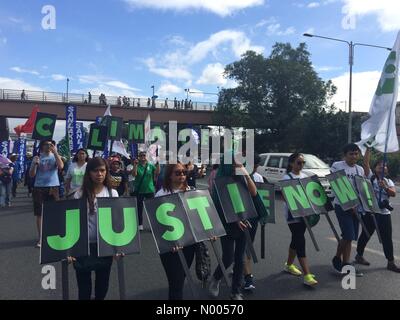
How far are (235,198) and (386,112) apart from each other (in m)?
2.97

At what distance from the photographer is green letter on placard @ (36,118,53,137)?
869 centimetres

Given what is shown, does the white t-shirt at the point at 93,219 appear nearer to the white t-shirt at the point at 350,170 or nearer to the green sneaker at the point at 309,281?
the green sneaker at the point at 309,281

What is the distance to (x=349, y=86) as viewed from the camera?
25203 mm

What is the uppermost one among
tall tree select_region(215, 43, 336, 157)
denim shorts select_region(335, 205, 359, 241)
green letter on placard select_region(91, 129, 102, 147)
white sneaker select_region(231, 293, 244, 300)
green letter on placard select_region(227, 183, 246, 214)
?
tall tree select_region(215, 43, 336, 157)

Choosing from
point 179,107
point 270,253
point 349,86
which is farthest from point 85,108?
point 270,253

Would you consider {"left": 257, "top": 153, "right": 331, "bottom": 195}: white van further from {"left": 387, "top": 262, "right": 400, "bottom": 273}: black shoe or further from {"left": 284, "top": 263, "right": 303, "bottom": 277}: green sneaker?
{"left": 284, "top": 263, "right": 303, "bottom": 277}: green sneaker

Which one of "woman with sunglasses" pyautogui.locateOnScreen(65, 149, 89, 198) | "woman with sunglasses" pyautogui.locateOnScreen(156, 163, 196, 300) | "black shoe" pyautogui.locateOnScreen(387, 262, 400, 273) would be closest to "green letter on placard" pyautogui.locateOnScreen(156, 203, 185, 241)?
"woman with sunglasses" pyautogui.locateOnScreen(156, 163, 196, 300)

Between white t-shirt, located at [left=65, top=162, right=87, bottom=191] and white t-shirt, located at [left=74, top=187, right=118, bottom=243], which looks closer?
white t-shirt, located at [left=74, top=187, right=118, bottom=243]

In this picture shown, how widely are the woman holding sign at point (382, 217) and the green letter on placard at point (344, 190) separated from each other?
57 cm

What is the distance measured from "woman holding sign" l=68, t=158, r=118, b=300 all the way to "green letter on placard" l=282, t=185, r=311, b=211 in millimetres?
2287

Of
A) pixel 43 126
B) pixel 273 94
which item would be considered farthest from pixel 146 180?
pixel 273 94

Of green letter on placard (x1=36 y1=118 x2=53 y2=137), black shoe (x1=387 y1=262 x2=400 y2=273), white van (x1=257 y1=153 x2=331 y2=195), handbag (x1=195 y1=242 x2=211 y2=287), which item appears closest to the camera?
handbag (x1=195 y1=242 x2=211 y2=287)

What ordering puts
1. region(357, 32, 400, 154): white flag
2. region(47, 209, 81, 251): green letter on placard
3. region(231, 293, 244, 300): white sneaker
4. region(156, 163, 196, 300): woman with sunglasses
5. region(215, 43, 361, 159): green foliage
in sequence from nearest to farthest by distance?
region(47, 209, 81, 251): green letter on placard → region(156, 163, 196, 300): woman with sunglasses → region(231, 293, 244, 300): white sneaker → region(357, 32, 400, 154): white flag → region(215, 43, 361, 159): green foliage
